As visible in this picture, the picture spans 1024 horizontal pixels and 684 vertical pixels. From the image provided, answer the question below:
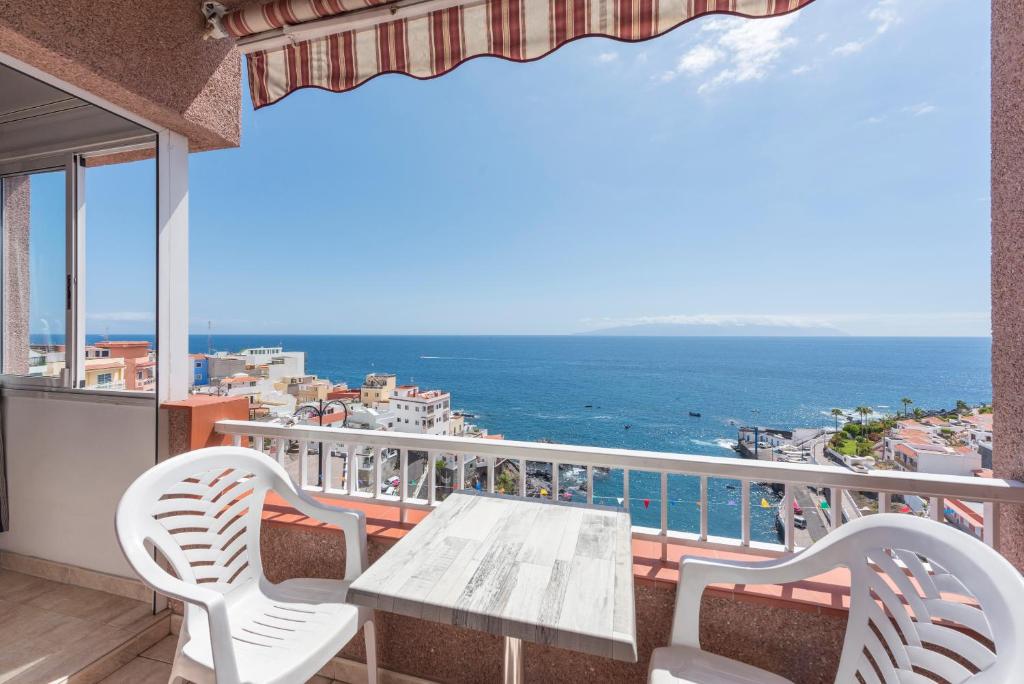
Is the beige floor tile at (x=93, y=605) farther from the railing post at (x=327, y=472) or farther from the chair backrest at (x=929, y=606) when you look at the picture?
the chair backrest at (x=929, y=606)

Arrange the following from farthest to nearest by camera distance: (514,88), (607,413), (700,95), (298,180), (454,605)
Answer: (607,413) → (298,180) → (700,95) → (514,88) → (454,605)

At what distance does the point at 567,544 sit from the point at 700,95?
7.60 m

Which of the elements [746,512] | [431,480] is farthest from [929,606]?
[431,480]

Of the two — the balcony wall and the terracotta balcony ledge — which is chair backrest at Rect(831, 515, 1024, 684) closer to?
the terracotta balcony ledge

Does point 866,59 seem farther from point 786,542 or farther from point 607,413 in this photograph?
point 607,413

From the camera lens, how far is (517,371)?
2975 centimetres

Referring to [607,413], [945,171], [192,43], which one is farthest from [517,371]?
[192,43]

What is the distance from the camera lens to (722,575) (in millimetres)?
1172

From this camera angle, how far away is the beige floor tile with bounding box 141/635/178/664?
5.85 ft

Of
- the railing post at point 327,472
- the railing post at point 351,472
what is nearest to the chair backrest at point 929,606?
the railing post at point 351,472

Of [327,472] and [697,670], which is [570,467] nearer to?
[697,670]

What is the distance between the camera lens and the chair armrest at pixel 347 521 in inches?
59.3

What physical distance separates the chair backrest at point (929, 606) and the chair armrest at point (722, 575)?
8 centimetres

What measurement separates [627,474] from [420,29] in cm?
216
